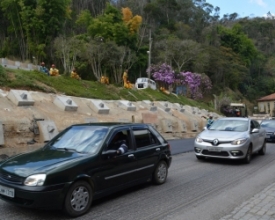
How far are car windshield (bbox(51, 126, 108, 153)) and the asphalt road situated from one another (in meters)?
1.01

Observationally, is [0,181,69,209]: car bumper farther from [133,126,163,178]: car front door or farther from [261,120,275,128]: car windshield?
[261,120,275,128]: car windshield

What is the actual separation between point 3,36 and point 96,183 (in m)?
46.2

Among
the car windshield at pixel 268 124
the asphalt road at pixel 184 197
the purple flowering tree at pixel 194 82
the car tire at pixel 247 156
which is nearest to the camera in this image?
the asphalt road at pixel 184 197

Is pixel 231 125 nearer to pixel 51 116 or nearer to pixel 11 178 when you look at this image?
pixel 51 116

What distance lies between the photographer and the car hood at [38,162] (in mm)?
5031

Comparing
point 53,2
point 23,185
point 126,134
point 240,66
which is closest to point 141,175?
point 126,134

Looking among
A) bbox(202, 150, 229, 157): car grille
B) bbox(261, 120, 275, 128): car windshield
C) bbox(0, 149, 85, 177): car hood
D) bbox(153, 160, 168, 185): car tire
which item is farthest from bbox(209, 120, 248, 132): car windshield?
bbox(261, 120, 275, 128): car windshield

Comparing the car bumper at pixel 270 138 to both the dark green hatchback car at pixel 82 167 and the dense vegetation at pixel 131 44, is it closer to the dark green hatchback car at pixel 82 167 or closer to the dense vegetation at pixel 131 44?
the dark green hatchback car at pixel 82 167

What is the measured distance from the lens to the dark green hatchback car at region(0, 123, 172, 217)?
4902 millimetres

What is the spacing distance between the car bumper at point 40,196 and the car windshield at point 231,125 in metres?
7.54

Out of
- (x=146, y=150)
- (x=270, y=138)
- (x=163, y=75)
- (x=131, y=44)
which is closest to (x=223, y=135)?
(x=146, y=150)

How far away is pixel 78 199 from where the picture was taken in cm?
526

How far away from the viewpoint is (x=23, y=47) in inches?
1709

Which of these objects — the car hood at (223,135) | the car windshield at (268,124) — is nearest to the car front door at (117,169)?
the car hood at (223,135)
